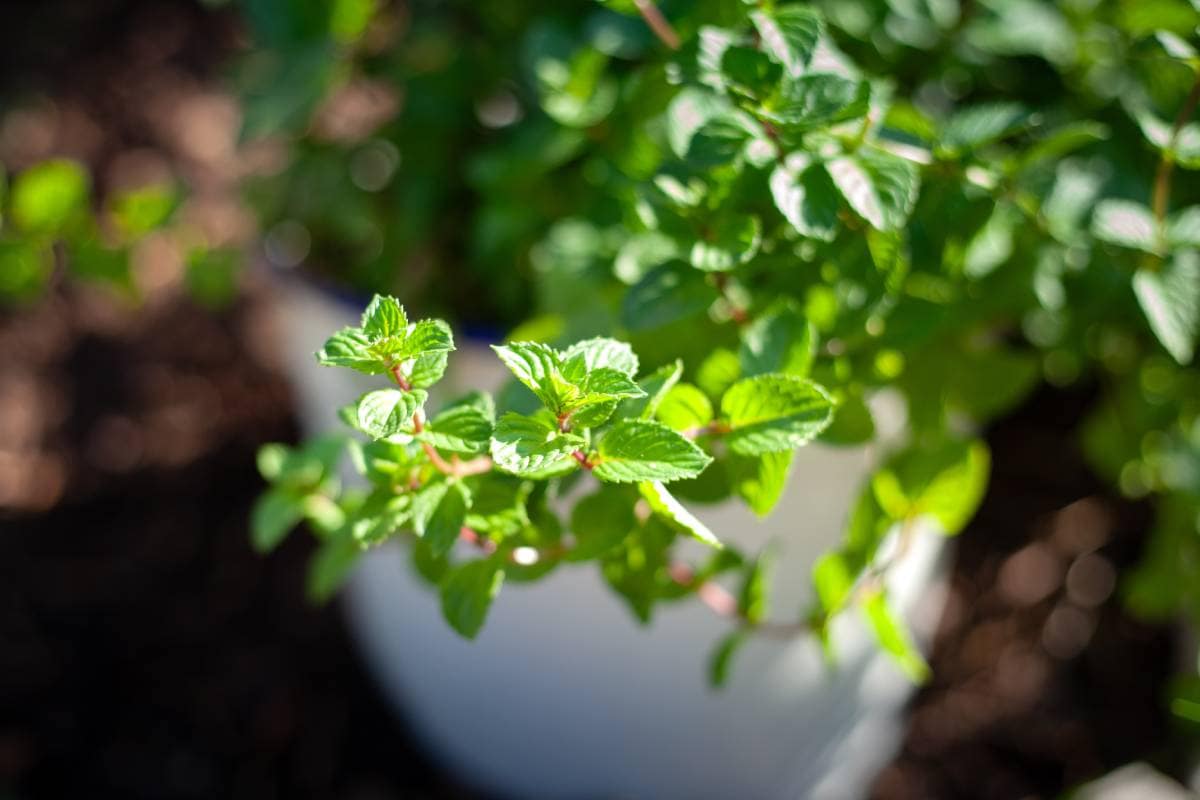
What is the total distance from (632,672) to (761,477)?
0.46 m

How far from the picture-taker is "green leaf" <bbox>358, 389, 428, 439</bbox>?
58 centimetres

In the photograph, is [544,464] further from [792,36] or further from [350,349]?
[792,36]

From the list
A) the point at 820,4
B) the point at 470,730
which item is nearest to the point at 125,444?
the point at 470,730

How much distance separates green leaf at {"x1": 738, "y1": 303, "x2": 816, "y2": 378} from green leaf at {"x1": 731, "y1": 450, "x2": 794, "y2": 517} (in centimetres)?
5

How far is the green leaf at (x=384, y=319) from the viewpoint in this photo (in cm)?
59

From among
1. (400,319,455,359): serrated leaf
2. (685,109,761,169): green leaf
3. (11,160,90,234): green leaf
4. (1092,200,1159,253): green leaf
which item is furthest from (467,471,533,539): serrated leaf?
(11,160,90,234): green leaf

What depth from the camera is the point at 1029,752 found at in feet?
4.77

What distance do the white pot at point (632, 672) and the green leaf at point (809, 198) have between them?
0.37 meters

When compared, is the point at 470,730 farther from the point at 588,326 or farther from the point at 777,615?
the point at 588,326

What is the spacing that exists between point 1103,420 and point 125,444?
4.35 ft

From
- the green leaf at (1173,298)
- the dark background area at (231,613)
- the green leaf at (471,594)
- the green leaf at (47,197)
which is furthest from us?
the dark background area at (231,613)

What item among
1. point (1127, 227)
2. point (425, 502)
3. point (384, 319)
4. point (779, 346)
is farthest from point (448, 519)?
point (1127, 227)

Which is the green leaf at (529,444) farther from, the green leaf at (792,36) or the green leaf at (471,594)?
the green leaf at (792,36)

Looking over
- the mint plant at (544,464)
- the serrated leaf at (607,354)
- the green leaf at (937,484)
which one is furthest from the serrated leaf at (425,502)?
the green leaf at (937,484)
